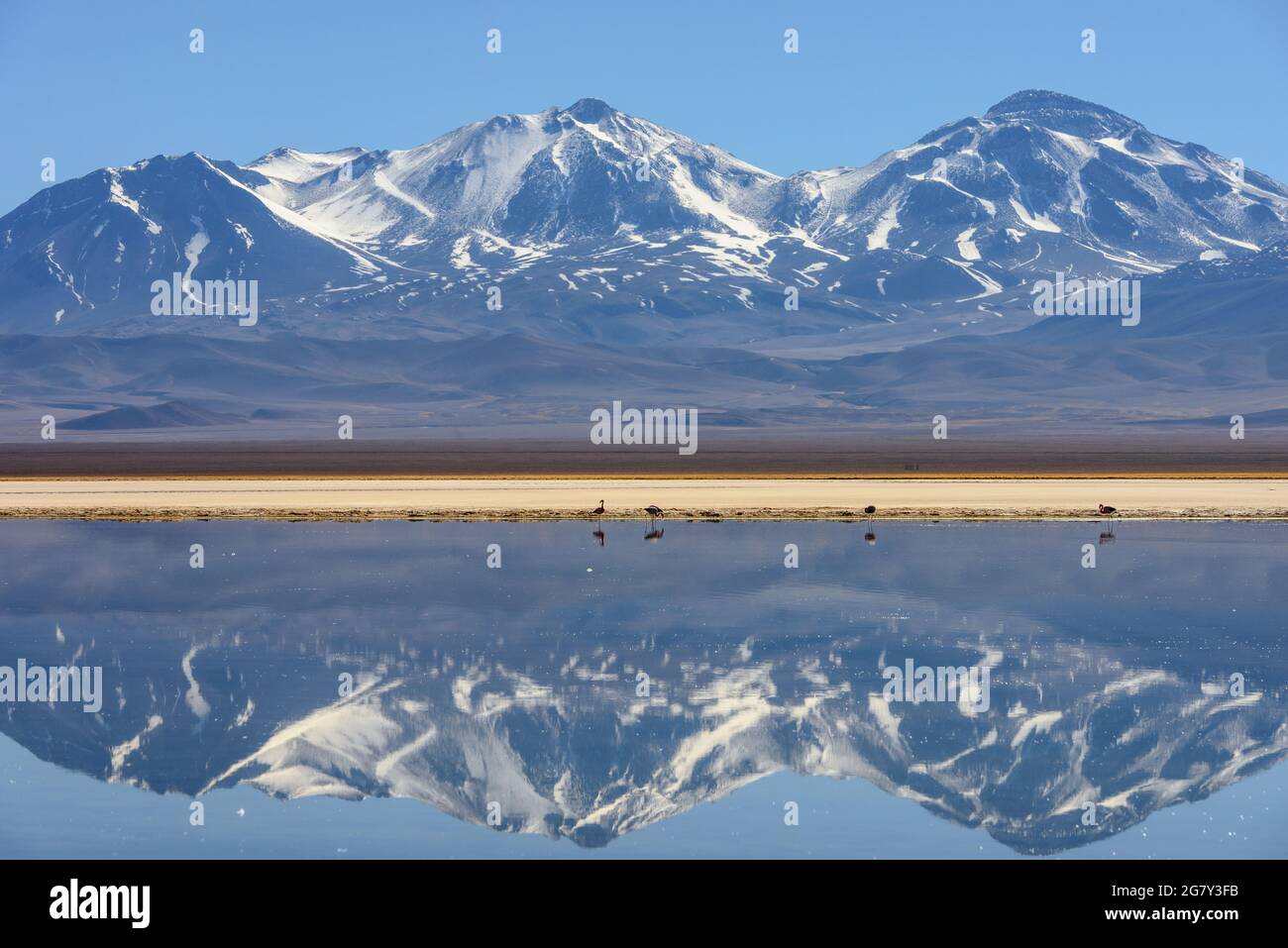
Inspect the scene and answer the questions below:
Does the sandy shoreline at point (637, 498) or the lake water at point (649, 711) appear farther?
the sandy shoreline at point (637, 498)

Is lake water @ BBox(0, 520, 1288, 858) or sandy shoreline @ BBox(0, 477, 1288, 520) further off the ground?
sandy shoreline @ BBox(0, 477, 1288, 520)

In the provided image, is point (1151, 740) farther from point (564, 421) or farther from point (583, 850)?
point (564, 421)

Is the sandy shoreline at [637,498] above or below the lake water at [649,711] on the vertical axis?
above

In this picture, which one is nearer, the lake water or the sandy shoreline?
the lake water

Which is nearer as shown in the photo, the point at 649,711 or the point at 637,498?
the point at 649,711

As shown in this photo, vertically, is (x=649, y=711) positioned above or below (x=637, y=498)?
below
